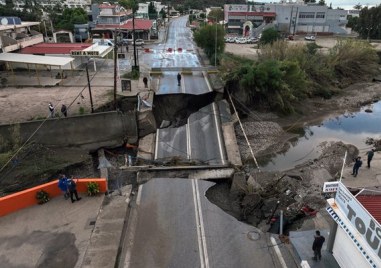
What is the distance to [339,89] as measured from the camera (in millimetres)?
40344

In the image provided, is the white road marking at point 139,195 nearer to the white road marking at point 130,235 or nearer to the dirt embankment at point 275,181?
the white road marking at point 130,235

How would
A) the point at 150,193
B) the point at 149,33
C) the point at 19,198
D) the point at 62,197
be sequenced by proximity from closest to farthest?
the point at 19,198 < the point at 62,197 < the point at 150,193 < the point at 149,33

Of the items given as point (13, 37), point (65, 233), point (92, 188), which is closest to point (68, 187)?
point (92, 188)

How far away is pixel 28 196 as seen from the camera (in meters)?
14.2

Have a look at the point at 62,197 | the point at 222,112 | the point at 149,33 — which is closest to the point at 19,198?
the point at 62,197

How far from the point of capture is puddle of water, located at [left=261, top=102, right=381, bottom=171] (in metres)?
23.0

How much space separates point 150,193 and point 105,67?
1119 inches

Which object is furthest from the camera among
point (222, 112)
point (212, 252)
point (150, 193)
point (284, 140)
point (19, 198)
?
point (222, 112)

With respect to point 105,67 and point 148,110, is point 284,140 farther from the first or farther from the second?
point 105,67

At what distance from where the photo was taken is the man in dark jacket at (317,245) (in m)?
11.3

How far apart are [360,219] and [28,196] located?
43.7ft

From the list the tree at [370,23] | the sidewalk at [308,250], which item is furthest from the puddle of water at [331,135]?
the tree at [370,23]

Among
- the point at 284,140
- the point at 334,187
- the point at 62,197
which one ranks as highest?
the point at 334,187

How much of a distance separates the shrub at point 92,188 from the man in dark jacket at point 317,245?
974cm
